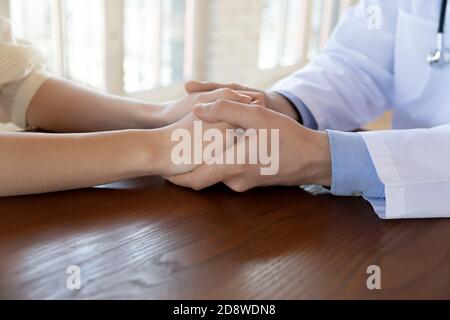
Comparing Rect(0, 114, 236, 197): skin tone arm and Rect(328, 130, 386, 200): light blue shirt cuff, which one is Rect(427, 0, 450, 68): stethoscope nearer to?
Rect(328, 130, 386, 200): light blue shirt cuff

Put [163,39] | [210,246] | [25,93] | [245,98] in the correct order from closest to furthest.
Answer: [210,246], [245,98], [25,93], [163,39]

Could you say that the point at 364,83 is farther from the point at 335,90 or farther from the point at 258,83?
the point at 258,83

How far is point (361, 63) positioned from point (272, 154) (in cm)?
61

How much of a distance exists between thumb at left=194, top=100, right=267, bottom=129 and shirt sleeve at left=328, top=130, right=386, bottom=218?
0.36 feet

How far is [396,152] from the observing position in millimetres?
784

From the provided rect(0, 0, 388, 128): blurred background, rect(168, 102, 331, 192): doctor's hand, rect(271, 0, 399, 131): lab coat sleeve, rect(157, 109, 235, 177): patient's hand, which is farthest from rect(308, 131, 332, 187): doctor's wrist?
rect(0, 0, 388, 128): blurred background

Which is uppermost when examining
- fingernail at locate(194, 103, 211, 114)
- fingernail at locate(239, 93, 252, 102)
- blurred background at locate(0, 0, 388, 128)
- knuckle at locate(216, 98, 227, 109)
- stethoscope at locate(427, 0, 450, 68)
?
stethoscope at locate(427, 0, 450, 68)

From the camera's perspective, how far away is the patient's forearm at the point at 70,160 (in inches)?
28.0

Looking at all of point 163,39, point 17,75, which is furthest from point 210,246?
point 163,39

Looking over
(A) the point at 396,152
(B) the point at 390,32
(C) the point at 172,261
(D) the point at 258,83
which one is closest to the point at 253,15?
(D) the point at 258,83

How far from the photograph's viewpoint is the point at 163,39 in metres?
2.17

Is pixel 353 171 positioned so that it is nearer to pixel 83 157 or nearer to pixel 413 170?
pixel 413 170

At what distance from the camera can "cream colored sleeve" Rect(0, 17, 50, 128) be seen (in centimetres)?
98

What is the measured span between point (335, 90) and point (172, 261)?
73 centimetres
